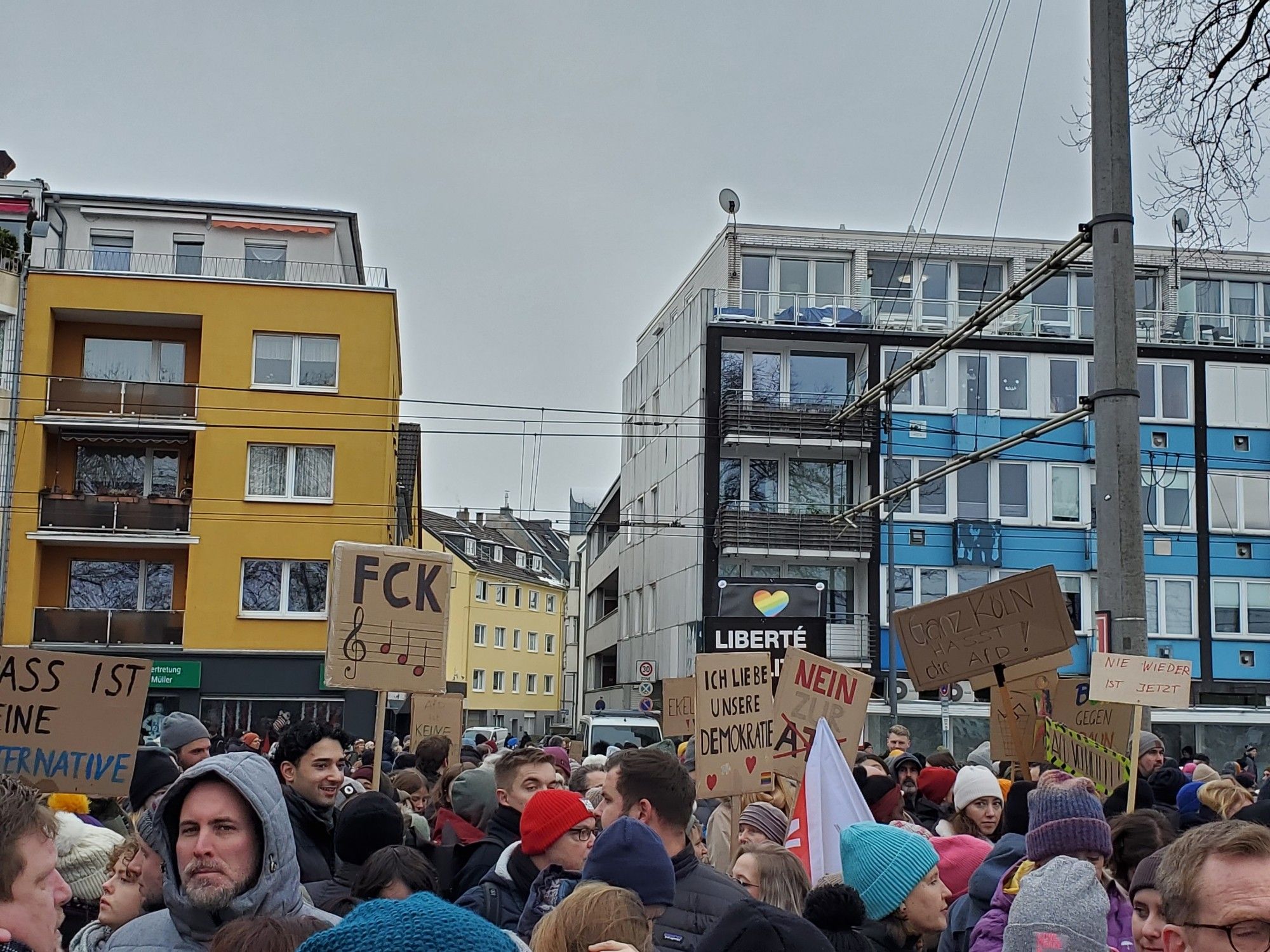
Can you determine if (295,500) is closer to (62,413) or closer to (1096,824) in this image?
(62,413)

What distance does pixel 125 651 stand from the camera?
35594 mm

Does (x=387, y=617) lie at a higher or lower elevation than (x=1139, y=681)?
higher

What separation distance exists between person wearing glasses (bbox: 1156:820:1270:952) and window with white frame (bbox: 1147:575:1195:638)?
1674 inches

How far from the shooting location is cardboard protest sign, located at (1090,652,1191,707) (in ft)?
32.3

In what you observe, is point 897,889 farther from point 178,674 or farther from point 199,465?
point 199,465

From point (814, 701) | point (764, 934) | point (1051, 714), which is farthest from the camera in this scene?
point (1051, 714)

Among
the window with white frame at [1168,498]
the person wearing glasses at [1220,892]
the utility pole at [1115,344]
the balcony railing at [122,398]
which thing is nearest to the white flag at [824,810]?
the person wearing glasses at [1220,892]

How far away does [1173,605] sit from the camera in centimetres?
4359

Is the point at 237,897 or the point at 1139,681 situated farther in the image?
the point at 1139,681

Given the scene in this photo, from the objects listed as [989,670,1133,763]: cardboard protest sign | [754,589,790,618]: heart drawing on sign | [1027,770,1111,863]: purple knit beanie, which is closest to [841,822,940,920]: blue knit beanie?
[1027,770,1111,863]: purple knit beanie

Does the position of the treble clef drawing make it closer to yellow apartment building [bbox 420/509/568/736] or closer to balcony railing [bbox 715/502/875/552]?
balcony railing [bbox 715/502/875/552]

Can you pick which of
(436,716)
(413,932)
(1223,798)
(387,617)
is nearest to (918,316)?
(436,716)

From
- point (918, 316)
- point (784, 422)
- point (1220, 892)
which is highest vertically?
point (918, 316)

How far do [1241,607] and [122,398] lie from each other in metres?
32.6
